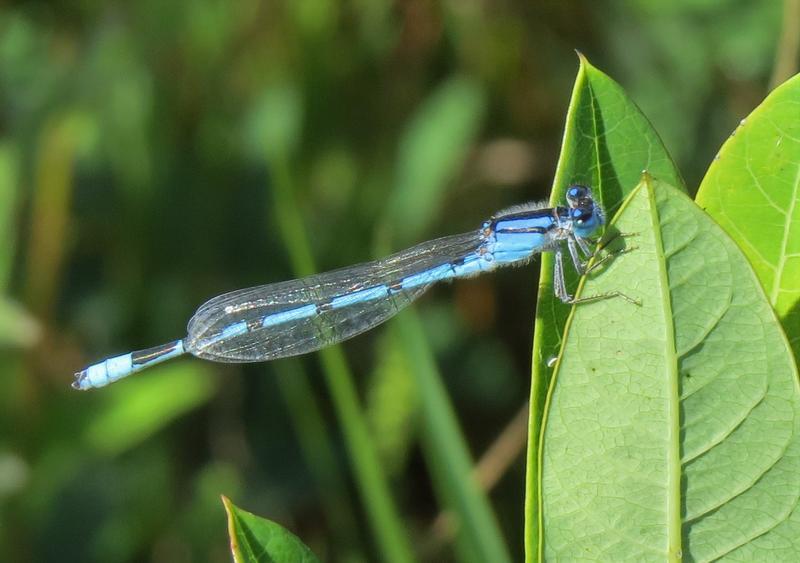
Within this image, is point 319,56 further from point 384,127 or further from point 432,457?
point 432,457

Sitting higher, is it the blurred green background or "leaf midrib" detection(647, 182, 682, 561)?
the blurred green background

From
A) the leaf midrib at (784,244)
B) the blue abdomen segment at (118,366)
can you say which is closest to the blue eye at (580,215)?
the leaf midrib at (784,244)

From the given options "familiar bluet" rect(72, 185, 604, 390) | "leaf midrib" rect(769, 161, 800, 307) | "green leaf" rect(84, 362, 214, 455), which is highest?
"green leaf" rect(84, 362, 214, 455)

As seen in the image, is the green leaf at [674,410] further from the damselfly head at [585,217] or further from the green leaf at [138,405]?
the green leaf at [138,405]

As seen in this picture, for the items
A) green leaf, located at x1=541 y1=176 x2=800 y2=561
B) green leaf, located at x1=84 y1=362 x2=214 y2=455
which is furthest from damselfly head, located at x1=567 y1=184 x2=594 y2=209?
green leaf, located at x1=84 y1=362 x2=214 y2=455

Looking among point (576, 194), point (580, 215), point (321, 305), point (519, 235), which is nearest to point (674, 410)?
point (576, 194)

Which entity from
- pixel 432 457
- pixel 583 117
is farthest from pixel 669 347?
pixel 432 457

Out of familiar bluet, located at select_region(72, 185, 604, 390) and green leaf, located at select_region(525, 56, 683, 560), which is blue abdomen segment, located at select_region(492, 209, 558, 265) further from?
green leaf, located at select_region(525, 56, 683, 560)
